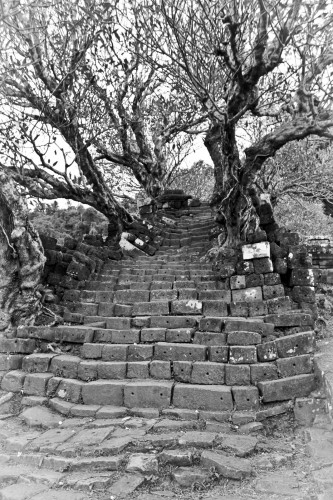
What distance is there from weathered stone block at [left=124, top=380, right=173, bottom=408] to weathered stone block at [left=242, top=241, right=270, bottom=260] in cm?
244

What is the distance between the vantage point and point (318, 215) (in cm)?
1313

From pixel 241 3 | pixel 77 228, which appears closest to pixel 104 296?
pixel 77 228

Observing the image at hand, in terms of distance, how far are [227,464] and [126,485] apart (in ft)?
2.87

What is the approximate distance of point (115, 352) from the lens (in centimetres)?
535

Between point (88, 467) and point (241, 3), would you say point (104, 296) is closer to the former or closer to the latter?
point (88, 467)

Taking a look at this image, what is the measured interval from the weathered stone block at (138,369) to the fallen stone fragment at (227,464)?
1549mm

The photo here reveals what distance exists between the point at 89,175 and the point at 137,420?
5577mm

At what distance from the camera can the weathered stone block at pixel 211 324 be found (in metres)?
5.37

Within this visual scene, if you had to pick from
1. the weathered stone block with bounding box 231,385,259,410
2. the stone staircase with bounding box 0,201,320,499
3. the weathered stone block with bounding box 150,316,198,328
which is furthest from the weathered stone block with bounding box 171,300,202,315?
the weathered stone block with bounding box 231,385,259,410

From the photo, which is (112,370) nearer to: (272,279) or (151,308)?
(151,308)

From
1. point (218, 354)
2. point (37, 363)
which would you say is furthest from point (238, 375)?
point (37, 363)

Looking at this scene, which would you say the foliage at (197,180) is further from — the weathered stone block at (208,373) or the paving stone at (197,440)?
the paving stone at (197,440)

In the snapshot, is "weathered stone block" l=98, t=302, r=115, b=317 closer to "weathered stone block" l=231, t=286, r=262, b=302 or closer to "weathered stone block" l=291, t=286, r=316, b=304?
"weathered stone block" l=231, t=286, r=262, b=302

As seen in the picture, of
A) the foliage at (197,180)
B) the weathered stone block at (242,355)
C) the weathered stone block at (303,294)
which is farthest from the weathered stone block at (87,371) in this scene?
the foliage at (197,180)
